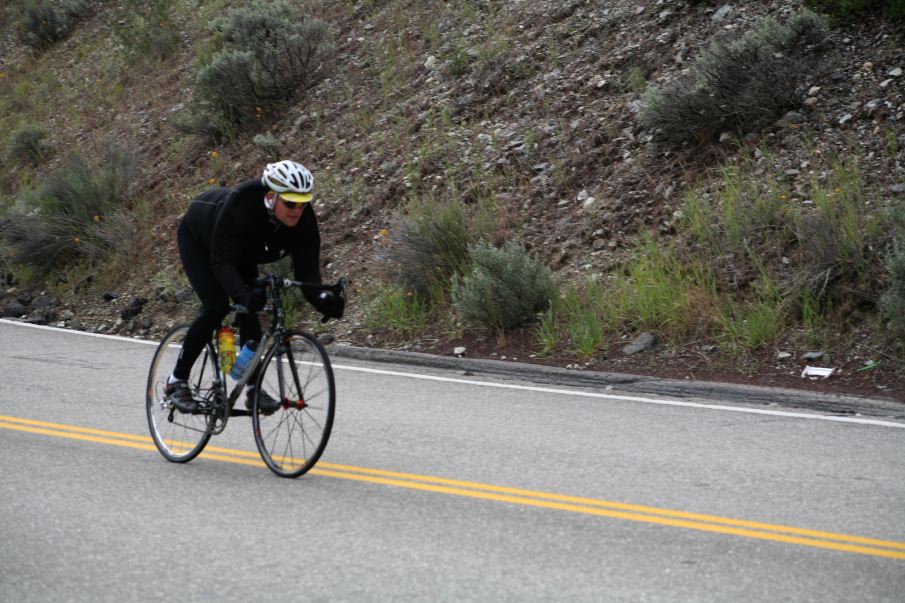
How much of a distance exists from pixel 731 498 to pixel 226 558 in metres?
2.92

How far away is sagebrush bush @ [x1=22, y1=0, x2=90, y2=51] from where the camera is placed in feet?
92.7

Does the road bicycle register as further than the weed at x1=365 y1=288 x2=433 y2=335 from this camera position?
No

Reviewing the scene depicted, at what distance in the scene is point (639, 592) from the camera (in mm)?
4859

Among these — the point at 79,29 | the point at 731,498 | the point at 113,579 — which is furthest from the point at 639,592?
the point at 79,29

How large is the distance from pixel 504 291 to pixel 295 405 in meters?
5.21

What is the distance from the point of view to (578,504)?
6246 mm

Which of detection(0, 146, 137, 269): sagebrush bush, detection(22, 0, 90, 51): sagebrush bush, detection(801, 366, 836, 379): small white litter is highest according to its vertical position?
detection(22, 0, 90, 51): sagebrush bush

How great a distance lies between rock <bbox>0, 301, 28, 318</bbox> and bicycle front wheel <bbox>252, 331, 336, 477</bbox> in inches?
415

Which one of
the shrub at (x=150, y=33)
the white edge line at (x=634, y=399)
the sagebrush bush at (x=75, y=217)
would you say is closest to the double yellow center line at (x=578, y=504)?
the white edge line at (x=634, y=399)

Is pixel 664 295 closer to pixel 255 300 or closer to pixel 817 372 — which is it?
pixel 817 372

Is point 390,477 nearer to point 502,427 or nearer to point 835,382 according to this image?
point 502,427

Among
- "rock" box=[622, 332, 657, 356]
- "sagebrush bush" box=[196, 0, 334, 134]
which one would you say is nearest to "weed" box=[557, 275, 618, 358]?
"rock" box=[622, 332, 657, 356]

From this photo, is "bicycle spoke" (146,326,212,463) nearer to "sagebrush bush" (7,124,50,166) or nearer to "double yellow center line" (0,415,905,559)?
"double yellow center line" (0,415,905,559)

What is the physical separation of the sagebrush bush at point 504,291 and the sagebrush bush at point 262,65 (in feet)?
28.4
